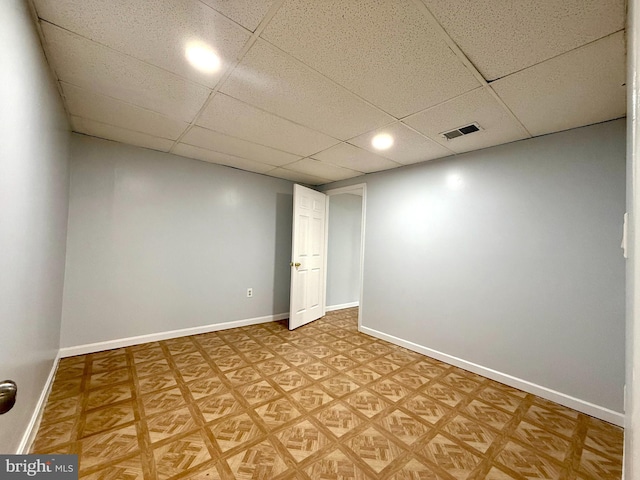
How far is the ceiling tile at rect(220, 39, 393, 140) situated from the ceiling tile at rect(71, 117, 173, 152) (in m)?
1.56

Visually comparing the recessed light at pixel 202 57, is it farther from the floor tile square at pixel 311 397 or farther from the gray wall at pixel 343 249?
the gray wall at pixel 343 249

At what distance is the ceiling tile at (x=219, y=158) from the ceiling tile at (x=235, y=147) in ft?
0.44

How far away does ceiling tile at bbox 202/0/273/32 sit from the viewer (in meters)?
1.20

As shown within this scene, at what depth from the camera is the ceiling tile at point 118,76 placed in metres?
1.52

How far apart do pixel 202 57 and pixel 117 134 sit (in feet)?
6.40

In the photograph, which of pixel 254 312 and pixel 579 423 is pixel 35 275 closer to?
pixel 254 312

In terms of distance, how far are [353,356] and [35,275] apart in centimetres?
289

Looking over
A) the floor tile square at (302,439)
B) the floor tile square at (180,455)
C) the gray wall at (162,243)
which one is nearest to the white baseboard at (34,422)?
the floor tile square at (180,455)

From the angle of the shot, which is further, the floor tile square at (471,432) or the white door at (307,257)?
the white door at (307,257)

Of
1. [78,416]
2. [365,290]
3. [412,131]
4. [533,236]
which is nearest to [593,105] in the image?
[533,236]

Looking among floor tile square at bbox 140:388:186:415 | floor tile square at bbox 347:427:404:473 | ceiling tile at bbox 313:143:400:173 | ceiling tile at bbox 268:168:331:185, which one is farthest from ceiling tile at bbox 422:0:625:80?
floor tile square at bbox 140:388:186:415

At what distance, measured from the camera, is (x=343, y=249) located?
5375 mm

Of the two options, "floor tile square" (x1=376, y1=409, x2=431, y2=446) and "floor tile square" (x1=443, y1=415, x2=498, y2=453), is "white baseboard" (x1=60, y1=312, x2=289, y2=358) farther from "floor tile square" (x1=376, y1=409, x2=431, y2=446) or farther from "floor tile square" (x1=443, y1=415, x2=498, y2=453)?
"floor tile square" (x1=443, y1=415, x2=498, y2=453)

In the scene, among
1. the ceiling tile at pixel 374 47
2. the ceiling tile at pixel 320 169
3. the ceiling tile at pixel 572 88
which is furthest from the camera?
the ceiling tile at pixel 320 169
